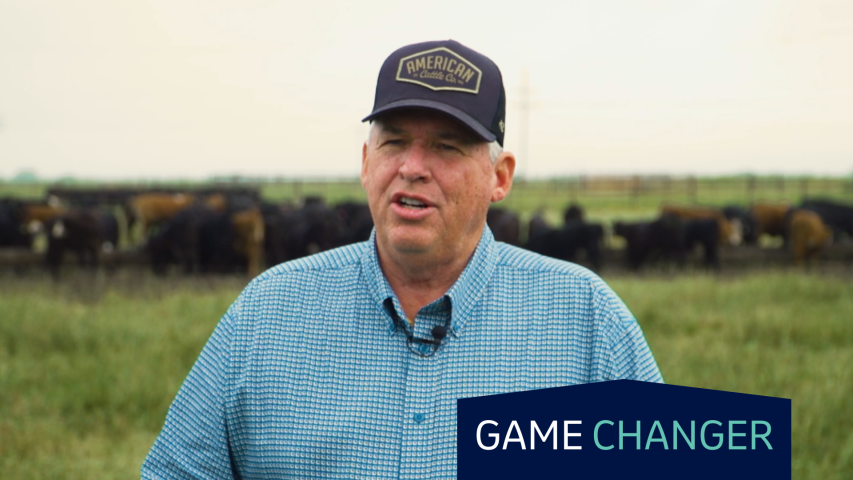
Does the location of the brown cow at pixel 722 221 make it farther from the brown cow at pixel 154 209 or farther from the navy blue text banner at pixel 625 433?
the navy blue text banner at pixel 625 433

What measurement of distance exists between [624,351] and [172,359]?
6.08 meters

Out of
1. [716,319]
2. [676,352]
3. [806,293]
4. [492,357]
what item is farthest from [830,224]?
[492,357]

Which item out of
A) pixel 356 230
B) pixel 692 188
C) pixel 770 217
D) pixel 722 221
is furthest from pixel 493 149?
pixel 692 188

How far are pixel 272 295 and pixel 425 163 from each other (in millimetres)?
543

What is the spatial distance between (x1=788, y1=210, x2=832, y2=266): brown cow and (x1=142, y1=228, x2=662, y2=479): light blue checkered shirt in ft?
60.1

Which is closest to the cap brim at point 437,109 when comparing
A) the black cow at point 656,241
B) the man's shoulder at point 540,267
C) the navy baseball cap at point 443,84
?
the navy baseball cap at point 443,84

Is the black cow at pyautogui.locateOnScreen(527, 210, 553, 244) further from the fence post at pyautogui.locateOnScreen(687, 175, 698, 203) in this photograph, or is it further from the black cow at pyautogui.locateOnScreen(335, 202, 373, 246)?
the fence post at pyautogui.locateOnScreen(687, 175, 698, 203)

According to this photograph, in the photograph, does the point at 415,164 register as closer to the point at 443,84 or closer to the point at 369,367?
the point at 443,84

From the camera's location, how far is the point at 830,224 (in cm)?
2384

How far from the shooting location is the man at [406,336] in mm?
2027

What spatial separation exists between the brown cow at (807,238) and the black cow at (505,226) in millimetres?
6317

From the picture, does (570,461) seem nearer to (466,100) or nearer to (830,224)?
(466,100)

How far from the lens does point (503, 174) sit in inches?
92.3

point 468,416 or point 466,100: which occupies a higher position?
point 466,100
